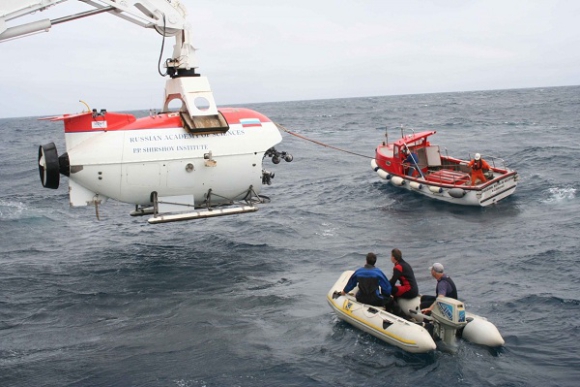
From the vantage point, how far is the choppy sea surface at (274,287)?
10.0 meters

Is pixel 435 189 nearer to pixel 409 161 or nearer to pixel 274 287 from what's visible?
pixel 409 161

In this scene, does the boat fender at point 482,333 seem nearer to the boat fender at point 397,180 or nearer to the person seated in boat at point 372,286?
the person seated in boat at point 372,286

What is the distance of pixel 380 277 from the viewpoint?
10.9 m

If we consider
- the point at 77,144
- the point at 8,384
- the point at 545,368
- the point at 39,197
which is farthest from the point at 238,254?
the point at 39,197

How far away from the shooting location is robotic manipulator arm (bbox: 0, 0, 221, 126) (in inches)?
507

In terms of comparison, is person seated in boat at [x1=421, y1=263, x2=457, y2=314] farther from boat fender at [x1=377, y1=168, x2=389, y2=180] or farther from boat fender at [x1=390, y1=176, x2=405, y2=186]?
boat fender at [x1=377, y1=168, x2=389, y2=180]

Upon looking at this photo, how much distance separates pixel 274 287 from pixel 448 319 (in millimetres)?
4974

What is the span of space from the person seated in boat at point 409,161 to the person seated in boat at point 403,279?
13645mm

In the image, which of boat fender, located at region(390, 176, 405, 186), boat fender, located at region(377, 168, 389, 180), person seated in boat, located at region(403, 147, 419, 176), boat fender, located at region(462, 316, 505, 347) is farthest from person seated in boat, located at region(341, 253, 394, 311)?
boat fender, located at region(377, 168, 389, 180)

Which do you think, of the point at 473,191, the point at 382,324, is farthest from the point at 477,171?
the point at 382,324

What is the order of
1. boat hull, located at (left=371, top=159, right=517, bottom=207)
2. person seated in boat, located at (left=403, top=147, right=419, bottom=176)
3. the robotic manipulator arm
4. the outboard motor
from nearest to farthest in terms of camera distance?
the outboard motor → the robotic manipulator arm → boat hull, located at (left=371, top=159, right=517, bottom=207) → person seated in boat, located at (left=403, top=147, right=419, bottom=176)

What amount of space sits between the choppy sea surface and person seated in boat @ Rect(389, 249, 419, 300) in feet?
3.27

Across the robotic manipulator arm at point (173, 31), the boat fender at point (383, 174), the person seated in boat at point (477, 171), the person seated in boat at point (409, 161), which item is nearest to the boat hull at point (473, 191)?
the person seated in boat at point (477, 171)

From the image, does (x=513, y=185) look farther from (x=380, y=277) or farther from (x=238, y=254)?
(x=380, y=277)
